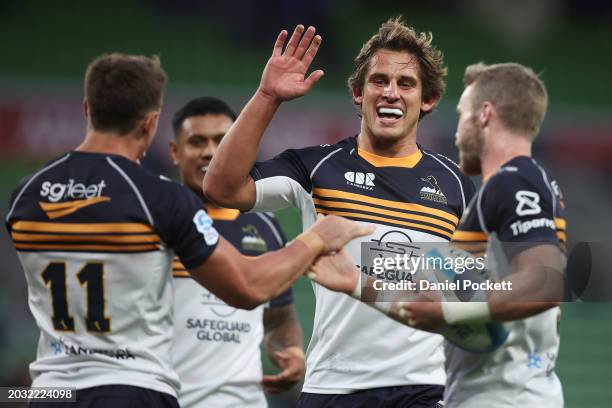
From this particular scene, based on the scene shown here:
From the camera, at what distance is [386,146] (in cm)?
512

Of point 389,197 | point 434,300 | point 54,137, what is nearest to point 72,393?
point 434,300

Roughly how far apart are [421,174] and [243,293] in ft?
4.57

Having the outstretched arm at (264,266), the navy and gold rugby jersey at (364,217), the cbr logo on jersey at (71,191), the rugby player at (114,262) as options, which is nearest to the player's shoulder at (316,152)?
the navy and gold rugby jersey at (364,217)

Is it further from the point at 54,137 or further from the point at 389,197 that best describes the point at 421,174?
the point at 54,137

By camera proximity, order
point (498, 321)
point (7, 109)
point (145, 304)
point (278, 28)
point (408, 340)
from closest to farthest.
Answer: point (498, 321) < point (145, 304) < point (408, 340) < point (7, 109) < point (278, 28)

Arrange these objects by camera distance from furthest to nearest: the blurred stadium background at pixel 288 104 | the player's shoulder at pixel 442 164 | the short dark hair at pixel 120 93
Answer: the blurred stadium background at pixel 288 104
the player's shoulder at pixel 442 164
the short dark hair at pixel 120 93

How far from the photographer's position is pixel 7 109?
512 inches

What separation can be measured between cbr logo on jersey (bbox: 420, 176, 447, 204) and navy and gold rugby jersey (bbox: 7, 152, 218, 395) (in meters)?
1.36

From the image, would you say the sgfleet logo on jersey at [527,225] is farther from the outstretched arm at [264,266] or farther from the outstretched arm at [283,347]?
the outstretched arm at [283,347]

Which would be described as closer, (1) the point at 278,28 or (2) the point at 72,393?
(2) the point at 72,393

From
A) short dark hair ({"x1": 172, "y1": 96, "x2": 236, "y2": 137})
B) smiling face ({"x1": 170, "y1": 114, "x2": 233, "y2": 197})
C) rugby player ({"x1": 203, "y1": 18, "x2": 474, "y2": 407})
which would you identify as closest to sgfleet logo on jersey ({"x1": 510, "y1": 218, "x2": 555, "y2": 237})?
rugby player ({"x1": 203, "y1": 18, "x2": 474, "y2": 407})

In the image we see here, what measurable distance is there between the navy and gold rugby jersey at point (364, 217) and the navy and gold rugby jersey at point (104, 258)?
2.55ft

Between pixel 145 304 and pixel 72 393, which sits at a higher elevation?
pixel 145 304

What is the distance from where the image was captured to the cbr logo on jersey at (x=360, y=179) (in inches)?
195
